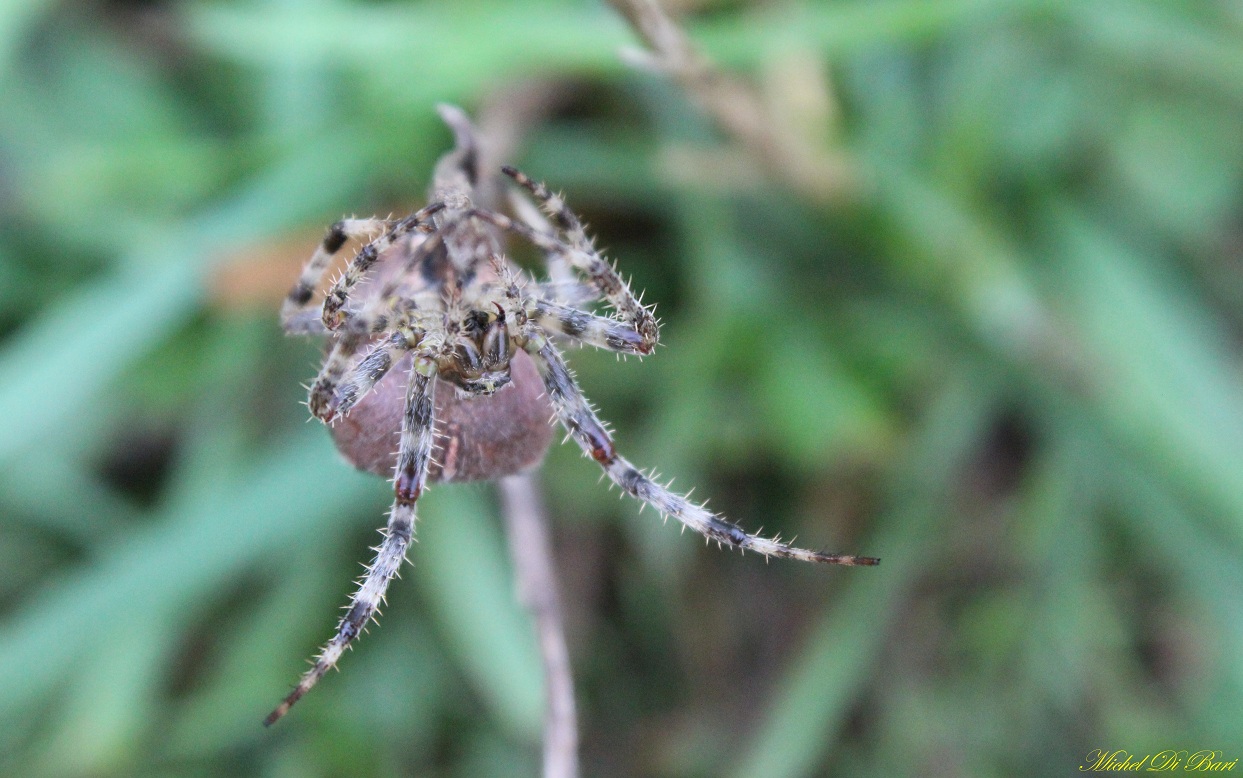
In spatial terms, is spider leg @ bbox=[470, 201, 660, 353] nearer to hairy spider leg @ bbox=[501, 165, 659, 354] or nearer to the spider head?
hairy spider leg @ bbox=[501, 165, 659, 354]

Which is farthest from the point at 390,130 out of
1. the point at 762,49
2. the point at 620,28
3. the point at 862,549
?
the point at 862,549

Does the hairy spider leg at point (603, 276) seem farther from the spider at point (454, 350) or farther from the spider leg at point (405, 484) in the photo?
the spider leg at point (405, 484)

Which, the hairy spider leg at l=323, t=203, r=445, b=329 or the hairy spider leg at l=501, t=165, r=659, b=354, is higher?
the hairy spider leg at l=323, t=203, r=445, b=329
